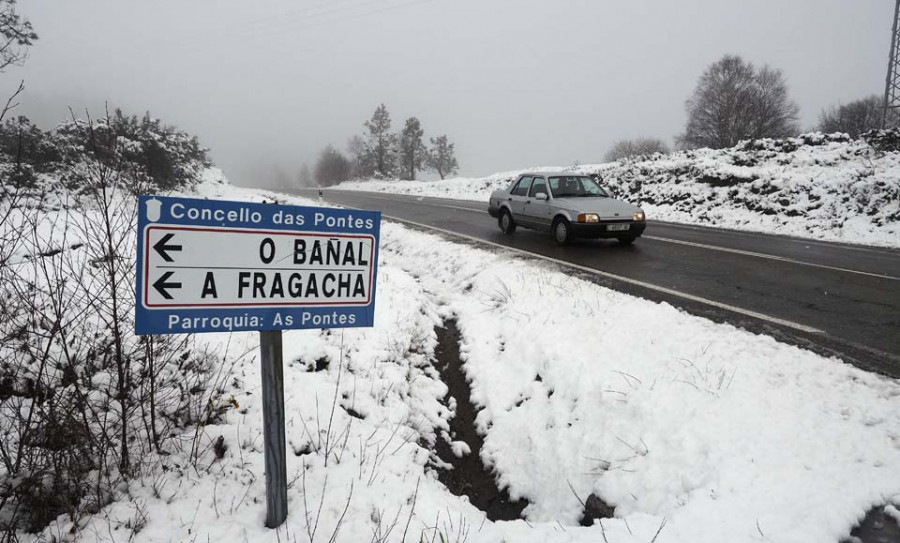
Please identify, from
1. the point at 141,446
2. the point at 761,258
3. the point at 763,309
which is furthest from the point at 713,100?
the point at 141,446

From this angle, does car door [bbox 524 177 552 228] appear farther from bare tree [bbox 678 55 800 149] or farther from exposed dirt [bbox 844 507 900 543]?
bare tree [bbox 678 55 800 149]

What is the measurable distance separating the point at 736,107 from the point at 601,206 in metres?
36.7

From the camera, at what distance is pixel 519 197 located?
10.8 metres

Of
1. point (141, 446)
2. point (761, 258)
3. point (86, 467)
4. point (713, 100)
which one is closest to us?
point (86, 467)

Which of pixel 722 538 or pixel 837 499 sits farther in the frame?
pixel 837 499

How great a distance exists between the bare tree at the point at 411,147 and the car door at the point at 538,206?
56.3m

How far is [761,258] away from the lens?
8070 mm

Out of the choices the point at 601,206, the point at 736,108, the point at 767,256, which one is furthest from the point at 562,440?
the point at 736,108

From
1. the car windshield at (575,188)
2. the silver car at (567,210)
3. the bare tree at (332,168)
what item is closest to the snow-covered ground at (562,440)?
the silver car at (567,210)

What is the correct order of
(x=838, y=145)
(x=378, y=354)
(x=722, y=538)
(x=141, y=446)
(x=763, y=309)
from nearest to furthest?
(x=722, y=538)
(x=141, y=446)
(x=378, y=354)
(x=763, y=309)
(x=838, y=145)

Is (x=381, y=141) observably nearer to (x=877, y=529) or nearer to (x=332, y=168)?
(x=332, y=168)

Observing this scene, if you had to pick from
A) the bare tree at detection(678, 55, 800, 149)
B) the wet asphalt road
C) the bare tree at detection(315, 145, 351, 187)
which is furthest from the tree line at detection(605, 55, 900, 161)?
the bare tree at detection(315, 145, 351, 187)

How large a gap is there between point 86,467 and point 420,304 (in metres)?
4.25

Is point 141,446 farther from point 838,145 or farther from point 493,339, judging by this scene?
point 838,145
